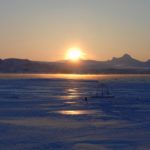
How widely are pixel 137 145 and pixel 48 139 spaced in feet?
7.77

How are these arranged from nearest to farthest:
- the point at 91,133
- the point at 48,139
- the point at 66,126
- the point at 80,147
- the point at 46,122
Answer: the point at 80,147
the point at 48,139
the point at 91,133
the point at 66,126
the point at 46,122

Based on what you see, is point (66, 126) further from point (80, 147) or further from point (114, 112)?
point (114, 112)

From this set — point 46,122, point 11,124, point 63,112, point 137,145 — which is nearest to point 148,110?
point 63,112

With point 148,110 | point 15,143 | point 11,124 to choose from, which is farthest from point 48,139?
point 148,110

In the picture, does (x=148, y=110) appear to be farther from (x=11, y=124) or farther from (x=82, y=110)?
(x=11, y=124)

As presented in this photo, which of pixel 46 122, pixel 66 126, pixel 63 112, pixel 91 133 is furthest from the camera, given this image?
pixel 63 112

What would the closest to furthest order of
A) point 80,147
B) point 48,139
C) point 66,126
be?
point 80,147 → point 48,139 → point 66,126

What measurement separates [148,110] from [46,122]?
6181 millimetres

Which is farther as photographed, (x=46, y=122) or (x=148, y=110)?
(x=148, y=110)

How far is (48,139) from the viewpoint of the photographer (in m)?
12.9

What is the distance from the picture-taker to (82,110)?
21031mm

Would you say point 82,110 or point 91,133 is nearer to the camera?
point 91,133

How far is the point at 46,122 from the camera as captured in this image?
1648 cm

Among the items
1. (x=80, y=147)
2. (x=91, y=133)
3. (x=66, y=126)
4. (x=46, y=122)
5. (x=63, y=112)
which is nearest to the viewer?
(x=80, y=147)
